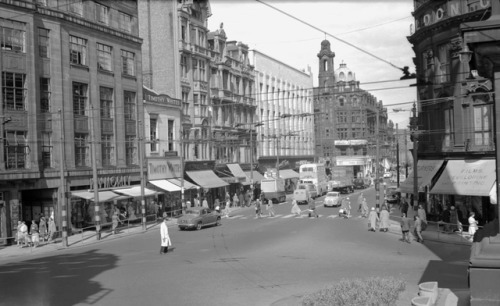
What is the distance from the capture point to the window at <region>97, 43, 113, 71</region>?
39953 millimetres

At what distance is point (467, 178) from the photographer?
31453 millimetres

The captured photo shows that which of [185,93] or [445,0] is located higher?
[445,0]

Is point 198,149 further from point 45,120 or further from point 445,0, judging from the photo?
point 445,0

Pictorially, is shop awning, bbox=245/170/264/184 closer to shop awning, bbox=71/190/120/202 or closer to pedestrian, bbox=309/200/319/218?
pedestrian, bbox=309/200/319/218

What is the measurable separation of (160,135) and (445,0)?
2657 centimetres

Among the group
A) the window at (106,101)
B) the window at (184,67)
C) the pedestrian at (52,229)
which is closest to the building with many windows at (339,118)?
the window at (184,67)

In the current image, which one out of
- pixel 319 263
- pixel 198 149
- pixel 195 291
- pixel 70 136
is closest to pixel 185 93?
pixel 198 149

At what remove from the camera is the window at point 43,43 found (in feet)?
111

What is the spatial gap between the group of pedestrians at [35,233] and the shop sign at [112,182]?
19.3 feet

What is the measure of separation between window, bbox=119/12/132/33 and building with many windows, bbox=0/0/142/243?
0.08 meters

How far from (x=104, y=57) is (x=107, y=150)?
7310mm

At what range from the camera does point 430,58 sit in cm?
3672

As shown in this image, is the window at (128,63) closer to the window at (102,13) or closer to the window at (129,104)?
the window at (129,104)

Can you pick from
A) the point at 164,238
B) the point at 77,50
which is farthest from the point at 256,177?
the point at 164,238
